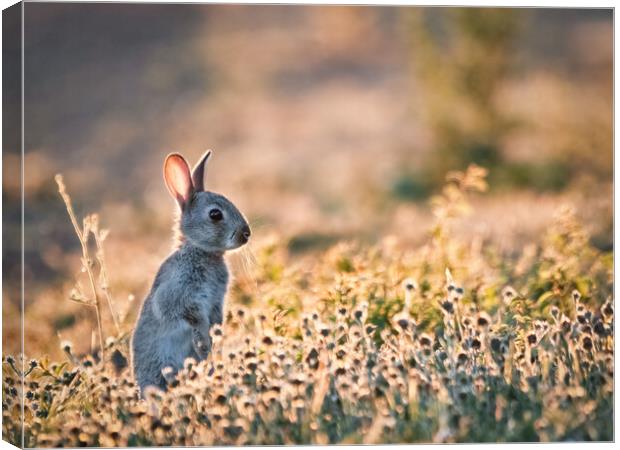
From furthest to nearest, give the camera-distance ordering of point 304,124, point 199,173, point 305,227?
point 304,124 < point 305,227 < point 199,173

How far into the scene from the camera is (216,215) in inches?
226

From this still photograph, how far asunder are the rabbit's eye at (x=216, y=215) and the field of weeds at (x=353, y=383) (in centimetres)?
51

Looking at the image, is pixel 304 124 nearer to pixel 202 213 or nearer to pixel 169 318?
pixel 202 213

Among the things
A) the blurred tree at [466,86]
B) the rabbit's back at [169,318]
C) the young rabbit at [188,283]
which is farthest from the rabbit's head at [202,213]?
the blurred tree at [466,86]

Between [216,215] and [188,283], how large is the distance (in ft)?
1.19

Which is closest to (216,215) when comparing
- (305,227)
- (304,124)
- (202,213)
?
(202,213)

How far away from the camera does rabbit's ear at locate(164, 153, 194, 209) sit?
18.7ft

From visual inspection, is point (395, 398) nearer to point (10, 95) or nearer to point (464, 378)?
point (464, 378)

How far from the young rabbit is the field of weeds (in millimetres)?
122

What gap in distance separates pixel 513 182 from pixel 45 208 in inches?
184

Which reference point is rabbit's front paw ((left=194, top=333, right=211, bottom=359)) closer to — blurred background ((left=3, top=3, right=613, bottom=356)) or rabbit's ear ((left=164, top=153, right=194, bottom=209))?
rabbit's ear ((left=164, top=153, right=194, bottom=209))

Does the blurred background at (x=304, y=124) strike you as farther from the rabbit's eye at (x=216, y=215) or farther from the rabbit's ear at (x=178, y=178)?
the rabbit's eye at (x=216, y=215)

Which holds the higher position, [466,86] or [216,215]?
[466,86]

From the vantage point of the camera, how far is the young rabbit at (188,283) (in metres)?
5.61
